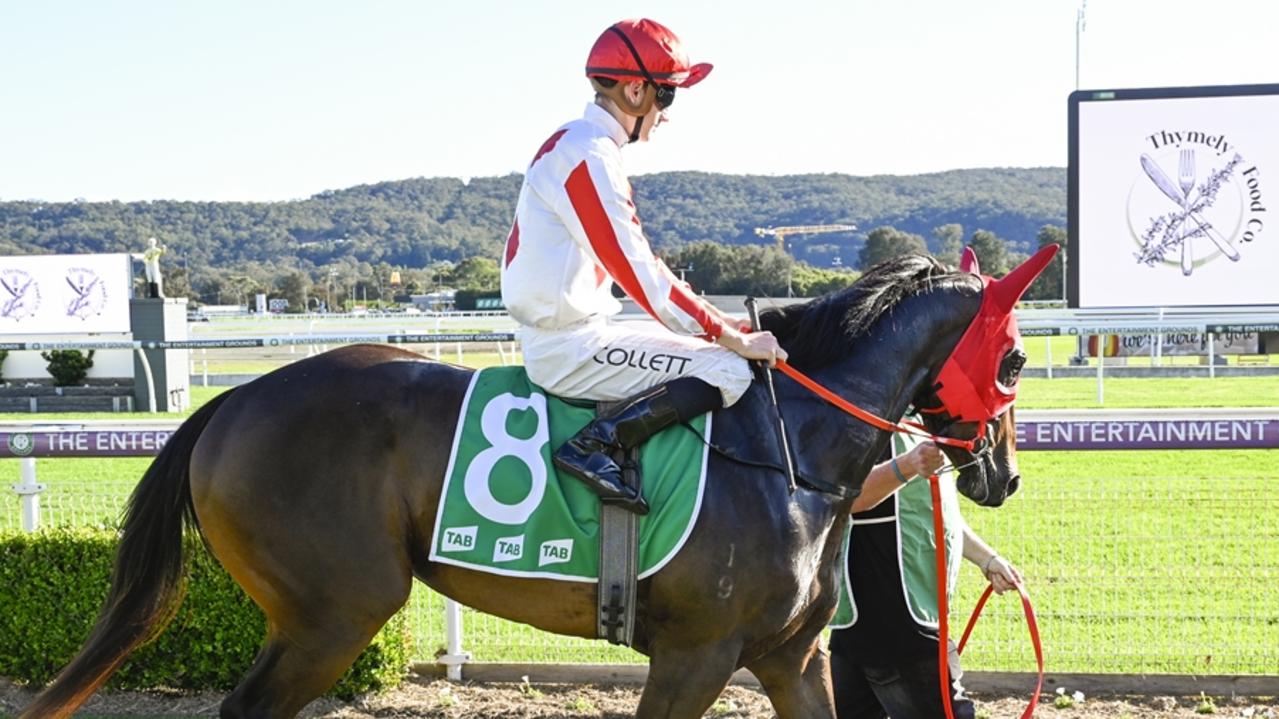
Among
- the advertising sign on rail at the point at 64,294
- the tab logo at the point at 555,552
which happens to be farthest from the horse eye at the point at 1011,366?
the advertising sign on rail at the point at 64,294

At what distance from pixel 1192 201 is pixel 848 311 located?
9.45m

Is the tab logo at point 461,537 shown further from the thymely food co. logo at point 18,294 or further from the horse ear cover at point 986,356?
the thymely food co. logo at point 18,294

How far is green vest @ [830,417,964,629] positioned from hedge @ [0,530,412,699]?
7.47ft

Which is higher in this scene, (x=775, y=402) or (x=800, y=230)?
(x=800, y=230)

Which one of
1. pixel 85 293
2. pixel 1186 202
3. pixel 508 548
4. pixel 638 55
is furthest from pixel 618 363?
pixel 85 293

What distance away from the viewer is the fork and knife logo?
455 inches

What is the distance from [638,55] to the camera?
3299 millimetres

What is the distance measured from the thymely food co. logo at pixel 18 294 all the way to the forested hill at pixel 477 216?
313ft

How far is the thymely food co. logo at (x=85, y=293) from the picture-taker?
66.8ft

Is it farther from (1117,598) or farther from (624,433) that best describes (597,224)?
(1117,598)

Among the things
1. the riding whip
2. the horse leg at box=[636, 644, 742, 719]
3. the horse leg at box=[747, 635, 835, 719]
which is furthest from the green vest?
the horse leg at box=[636, 644, 742, 719]

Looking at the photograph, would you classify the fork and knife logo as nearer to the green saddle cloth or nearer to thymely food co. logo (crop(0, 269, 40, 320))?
the green saddle cloth

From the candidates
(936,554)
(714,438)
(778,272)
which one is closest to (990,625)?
(936,554)

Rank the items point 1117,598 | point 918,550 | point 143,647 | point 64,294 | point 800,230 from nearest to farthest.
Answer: point 918,550 < point 143,647 < point 1117,598 < point 64,294 < point 800,230
